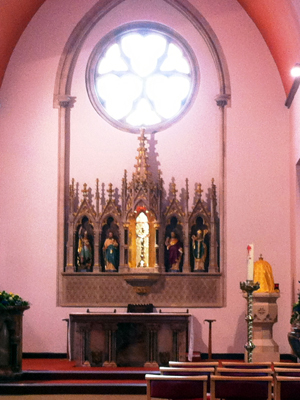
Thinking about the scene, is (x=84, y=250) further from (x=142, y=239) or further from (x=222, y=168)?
(x=222, y=168)

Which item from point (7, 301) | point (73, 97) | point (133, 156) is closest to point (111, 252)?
point (133, 156)

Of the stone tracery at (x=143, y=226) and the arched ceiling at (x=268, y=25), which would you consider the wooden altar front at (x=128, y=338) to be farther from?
the arched ceiling at (x=268, y=25)

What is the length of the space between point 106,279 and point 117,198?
1.55 meters

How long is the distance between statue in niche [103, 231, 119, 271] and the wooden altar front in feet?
5.51

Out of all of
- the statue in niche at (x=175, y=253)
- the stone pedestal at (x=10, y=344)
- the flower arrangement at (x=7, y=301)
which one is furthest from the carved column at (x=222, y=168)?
the stone pedestal at (x=10, y=344)

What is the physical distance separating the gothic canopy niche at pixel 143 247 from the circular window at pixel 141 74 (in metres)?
1.08

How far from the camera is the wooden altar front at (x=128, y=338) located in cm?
1229

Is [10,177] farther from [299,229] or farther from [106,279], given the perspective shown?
[299,229]

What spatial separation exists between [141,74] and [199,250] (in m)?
3.80

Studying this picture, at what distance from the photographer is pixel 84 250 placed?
13.9 m

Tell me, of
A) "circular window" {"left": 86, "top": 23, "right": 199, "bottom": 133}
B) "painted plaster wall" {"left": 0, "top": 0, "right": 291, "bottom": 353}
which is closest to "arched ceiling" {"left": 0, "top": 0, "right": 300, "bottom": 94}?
"painted plaster wall" {"left": 0, "top": 0, "right": 291, "bottom": 353}

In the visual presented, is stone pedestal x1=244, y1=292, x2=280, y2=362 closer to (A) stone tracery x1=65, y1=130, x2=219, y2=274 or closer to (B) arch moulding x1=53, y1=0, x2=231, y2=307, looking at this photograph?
(B) arch moulding x1=53, y1=0, x2=231, y2=307

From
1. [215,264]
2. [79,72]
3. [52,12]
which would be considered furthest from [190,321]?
[52,12]

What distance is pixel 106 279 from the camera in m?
13.9
